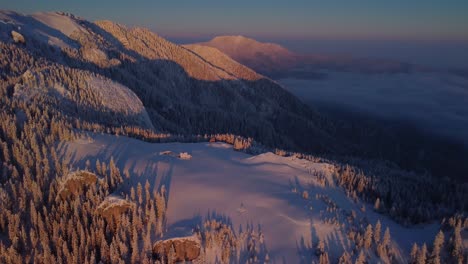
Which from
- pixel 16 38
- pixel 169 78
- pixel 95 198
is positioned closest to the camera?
pixel 95 198

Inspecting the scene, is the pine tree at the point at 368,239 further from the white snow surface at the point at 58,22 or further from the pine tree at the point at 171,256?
the white snow surface at the point at 58,22

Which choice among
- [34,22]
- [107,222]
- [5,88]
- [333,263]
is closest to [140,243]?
[107,222]

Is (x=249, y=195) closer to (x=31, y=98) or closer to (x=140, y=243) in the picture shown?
(x=140, y=243)

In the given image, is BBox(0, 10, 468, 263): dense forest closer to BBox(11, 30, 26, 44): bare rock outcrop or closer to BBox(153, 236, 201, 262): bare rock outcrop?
BBox(153, 236, 201, 262): bare rock outcrop

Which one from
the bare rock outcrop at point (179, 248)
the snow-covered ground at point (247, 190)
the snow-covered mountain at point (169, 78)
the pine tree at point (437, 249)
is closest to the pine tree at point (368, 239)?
the snow-covered ground at point (247, 190)

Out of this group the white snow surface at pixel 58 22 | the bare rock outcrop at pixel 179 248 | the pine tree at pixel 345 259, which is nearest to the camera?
the bare rock outcrop at pixel 179 248

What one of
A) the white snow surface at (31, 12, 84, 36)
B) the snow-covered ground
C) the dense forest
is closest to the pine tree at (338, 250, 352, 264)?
the dense forest

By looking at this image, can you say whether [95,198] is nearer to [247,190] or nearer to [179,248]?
[179,248]

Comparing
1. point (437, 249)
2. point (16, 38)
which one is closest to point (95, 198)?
point (437, 249)
